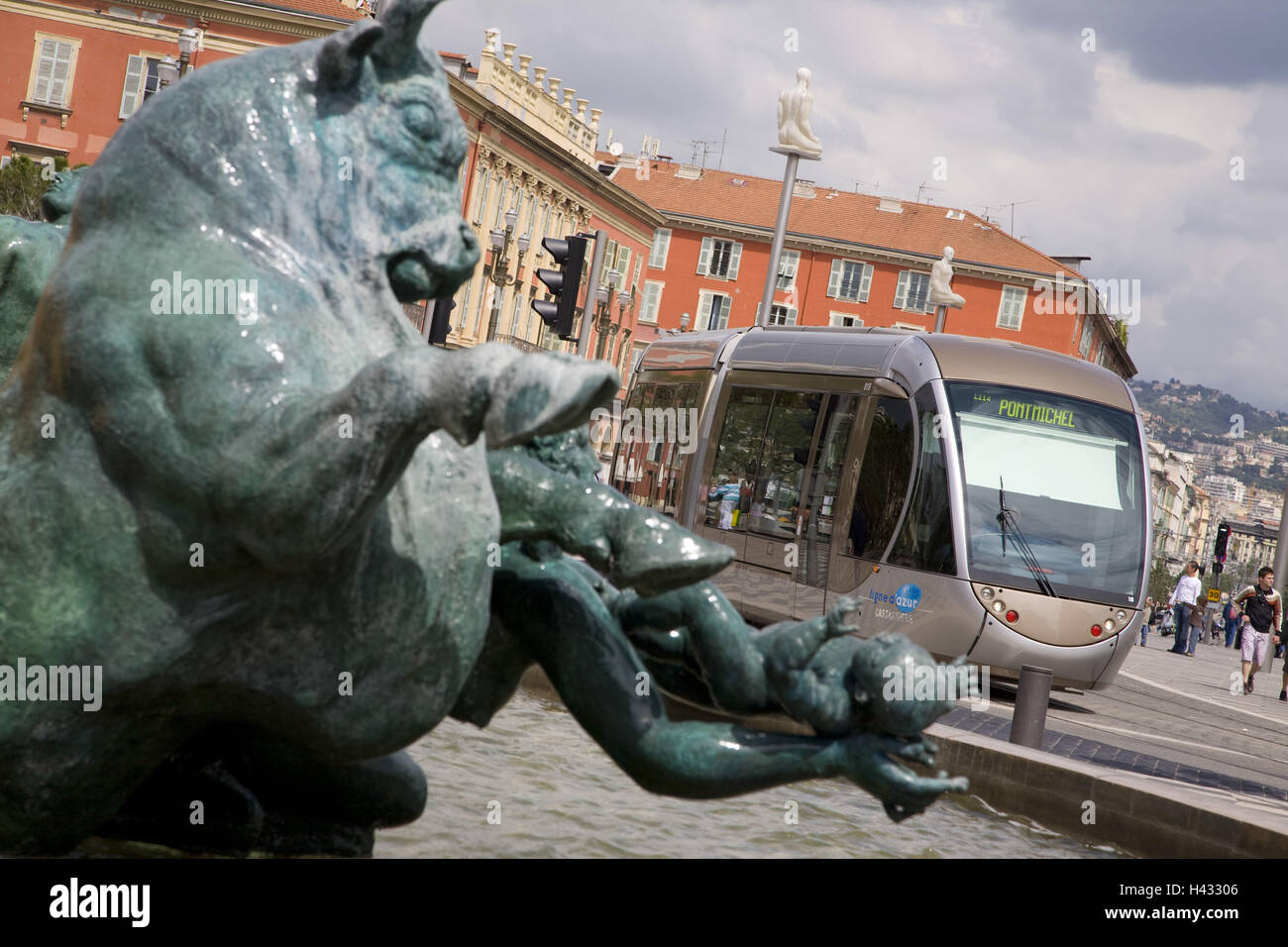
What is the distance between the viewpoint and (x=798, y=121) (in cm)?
2339

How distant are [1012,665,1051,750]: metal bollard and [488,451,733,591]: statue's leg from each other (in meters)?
6.44

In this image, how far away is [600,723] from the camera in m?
2.77

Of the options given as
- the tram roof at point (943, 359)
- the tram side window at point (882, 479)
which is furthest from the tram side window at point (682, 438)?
the tram side window at point (882, 479)

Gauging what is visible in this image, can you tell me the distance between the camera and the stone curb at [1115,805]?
503 cm

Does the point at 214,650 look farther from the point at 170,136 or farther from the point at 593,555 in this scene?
the point at 170,136

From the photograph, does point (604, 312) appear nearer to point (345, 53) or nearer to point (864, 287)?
point (864, 287)

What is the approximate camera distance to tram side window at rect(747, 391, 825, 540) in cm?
1642

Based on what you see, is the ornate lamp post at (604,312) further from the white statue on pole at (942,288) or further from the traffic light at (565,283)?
the traffic light at (565,283)

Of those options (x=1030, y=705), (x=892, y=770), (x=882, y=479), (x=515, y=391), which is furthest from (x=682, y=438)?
(x=515, y=391)

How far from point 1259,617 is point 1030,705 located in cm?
1452

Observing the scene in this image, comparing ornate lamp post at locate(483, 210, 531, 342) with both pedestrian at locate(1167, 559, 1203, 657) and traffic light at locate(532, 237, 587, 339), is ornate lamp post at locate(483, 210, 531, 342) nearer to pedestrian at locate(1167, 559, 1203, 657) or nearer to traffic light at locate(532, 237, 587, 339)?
pedestrian at locate(1167, 559, 1203, 657)
